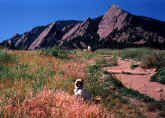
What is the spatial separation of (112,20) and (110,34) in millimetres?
9485

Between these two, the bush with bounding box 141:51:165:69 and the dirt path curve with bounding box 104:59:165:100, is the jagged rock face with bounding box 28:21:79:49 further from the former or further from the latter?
the dirt path curve with bounding box 104:59:165:100

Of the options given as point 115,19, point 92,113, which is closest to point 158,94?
point 92,113

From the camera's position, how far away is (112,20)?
4272 centimetres

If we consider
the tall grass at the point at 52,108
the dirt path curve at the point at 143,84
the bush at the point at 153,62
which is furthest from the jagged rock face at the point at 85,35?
the tall grass at the point at 52,108

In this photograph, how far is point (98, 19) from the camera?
45656mm

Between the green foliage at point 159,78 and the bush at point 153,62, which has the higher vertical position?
the bush at point 153,62

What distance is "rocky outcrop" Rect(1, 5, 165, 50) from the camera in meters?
29.6

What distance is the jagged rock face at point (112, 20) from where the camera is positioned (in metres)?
39.1

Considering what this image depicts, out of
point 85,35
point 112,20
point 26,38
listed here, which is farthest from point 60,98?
point 26,38

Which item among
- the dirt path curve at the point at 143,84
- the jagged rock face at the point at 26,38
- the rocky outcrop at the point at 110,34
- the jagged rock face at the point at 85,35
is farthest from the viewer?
the jagged rock face at the point at 26,38

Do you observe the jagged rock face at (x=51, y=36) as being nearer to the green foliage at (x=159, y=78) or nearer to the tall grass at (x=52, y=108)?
the green foliage at (x=159, y=78)

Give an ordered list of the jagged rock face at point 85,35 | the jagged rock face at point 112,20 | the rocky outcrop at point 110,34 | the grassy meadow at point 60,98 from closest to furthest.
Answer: the grassy meadow at point 60,98
the rocky outcrop at point 110,34
the jagged rock face at point 85,35
the jagged rock face at point 112,20

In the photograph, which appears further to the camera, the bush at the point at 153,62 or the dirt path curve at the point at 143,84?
the bush at the point at 153,62

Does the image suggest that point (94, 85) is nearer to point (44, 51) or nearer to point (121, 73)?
point (121, 73)
